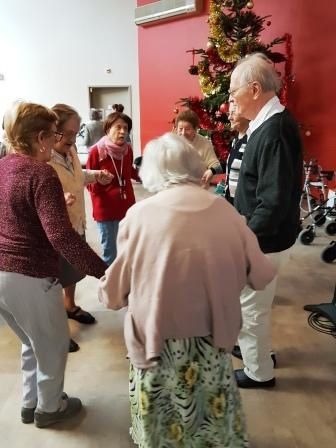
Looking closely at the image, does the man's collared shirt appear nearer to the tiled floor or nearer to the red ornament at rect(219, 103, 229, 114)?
the tiled floor

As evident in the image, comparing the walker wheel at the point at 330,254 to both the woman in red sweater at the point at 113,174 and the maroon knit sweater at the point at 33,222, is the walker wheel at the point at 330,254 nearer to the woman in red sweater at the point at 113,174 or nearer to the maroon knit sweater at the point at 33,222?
the woman in red sweater at the point at 113,174

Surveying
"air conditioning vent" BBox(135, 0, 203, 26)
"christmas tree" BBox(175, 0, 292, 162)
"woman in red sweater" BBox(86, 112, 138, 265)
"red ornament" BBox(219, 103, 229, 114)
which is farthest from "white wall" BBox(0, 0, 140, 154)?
"woman in red sweater" BBox(86, 112, 138, 265)

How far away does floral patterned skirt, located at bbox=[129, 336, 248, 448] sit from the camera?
1.29m

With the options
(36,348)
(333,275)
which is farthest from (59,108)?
(333,275)

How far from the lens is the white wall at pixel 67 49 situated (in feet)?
29.0

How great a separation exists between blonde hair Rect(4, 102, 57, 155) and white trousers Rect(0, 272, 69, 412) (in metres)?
0.47

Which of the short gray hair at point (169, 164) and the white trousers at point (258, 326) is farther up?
the short gray hair at point (169, 164)

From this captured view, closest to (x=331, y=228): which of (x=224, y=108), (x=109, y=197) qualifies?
(x=224, y=108)

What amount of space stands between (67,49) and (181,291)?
9290mm

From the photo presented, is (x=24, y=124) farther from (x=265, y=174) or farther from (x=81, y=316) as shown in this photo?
(x=81, y=316)

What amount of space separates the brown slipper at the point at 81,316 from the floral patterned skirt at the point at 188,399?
1369 mm

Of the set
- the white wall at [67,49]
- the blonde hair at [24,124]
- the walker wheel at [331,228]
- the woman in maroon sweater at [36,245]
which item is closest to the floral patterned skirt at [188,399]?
the woman in maroon sweater at [36,245]

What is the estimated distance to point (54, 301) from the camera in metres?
1.60

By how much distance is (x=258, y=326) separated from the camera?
192 centimetres
